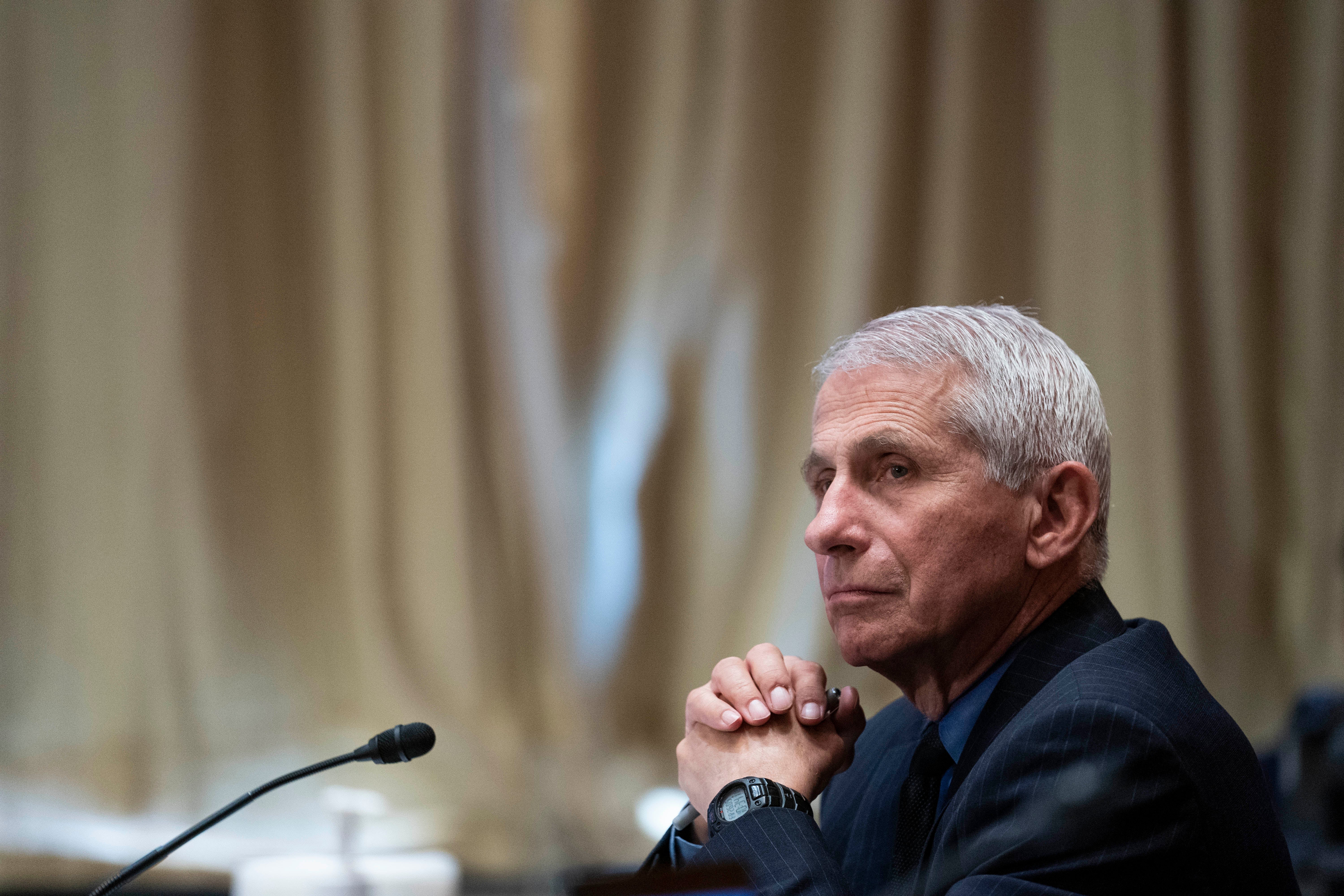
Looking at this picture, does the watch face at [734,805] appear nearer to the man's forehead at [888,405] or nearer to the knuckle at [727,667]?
the knuckle at [727,667]

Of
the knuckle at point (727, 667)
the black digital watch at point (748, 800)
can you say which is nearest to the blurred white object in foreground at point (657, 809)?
the knuckle at point (727, 667)

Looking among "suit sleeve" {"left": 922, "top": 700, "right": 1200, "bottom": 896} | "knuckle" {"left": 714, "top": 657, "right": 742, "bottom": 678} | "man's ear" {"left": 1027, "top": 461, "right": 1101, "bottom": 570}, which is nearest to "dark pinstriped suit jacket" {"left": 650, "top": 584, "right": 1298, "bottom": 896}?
"suit sleeve" {"left": 922, "top": 700, "right": 1200, "bottom": 896}

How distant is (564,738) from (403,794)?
1.37ft

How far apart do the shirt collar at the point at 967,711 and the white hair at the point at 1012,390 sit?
0.56 feet

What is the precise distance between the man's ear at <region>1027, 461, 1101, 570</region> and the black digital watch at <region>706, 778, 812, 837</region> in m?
0.39

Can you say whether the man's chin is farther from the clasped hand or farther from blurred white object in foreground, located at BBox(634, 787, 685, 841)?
blurred white object in foreground, located at BBox(634, 787, 685, 841)

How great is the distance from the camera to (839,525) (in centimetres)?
140

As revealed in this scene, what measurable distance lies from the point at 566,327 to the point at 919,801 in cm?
200

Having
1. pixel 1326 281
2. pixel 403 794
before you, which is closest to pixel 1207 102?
pixel 1326 281

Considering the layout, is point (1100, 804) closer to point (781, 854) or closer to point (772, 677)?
point (781, 854)

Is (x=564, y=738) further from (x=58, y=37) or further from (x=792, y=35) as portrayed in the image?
(x=58, y=37)

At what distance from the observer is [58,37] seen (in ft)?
10.2

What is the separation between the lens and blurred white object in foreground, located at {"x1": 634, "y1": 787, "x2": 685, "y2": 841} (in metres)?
2.93

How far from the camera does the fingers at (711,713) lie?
4.62 feet
